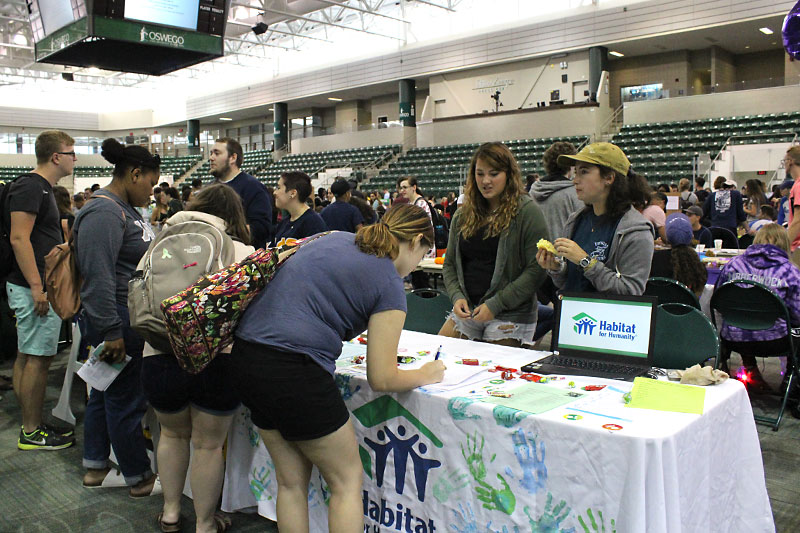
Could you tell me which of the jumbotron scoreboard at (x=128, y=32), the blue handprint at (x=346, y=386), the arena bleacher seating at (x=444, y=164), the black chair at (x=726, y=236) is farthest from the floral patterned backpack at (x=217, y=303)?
the arena bleacher seating at (x=444, y=164)

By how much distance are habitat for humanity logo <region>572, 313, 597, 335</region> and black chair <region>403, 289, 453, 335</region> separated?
3.13 ft

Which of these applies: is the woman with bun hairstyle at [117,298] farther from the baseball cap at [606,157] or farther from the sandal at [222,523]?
the baseball cap at [606,157]

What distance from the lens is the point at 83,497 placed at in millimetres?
2721

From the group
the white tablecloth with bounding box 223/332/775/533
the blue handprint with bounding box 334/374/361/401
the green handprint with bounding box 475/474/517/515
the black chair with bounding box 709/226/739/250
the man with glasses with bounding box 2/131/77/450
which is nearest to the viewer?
the white tablecloth with bounding box 223/332/775/533

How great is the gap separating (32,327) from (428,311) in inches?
79.8

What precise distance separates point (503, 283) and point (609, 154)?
2.14ft

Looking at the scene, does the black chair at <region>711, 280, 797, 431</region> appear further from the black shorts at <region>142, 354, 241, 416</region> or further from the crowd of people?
the black shorts at <region>142, 354, 241, 416</region>

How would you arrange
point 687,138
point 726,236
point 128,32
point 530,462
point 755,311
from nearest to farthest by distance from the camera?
point 530,462
point 755,311
point 128,32
point 726,236
point 687,138

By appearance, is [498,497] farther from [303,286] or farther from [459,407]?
[303,286]

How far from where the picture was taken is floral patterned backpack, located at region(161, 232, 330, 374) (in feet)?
5.63

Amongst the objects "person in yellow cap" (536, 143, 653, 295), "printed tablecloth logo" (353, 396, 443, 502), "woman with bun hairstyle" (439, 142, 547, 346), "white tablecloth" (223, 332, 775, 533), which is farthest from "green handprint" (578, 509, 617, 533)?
"woman with bun hairstyle" (439, 142, 547, 346)

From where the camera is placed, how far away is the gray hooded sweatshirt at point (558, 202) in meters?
3.38

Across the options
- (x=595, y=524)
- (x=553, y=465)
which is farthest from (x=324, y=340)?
(x=595, y=524)

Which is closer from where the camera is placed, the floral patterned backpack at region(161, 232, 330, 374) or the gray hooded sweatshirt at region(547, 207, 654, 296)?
the floral patterned backpack at region(161, 232, 330, 374)
